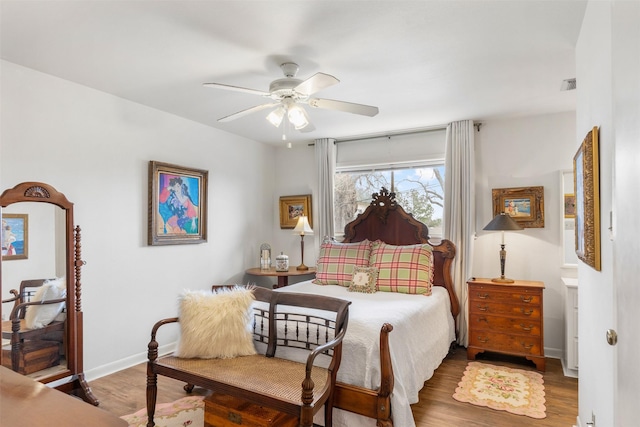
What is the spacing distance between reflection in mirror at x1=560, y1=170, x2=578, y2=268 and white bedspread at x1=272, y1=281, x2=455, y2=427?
142 cm

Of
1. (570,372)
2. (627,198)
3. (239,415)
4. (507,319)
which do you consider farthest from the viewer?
(507,319)

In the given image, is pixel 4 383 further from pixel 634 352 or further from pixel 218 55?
pixel 218 55

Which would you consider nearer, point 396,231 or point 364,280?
point 364,280

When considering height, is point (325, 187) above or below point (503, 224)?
above

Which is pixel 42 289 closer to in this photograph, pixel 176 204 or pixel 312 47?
pixel 176 204

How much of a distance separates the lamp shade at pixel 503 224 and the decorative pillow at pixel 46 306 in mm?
3773

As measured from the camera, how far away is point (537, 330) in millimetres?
3453

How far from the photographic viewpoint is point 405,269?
3652 mm

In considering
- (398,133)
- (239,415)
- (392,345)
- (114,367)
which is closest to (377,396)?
(392,345)

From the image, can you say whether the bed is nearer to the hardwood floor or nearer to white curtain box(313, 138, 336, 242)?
the hardwood floor

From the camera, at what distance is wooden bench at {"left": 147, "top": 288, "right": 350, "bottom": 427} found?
1.95 meters

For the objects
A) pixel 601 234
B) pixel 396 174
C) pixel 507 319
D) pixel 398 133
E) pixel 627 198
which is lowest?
pixel 507 319

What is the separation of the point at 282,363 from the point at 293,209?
3.14m

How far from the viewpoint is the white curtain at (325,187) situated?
197 inches
